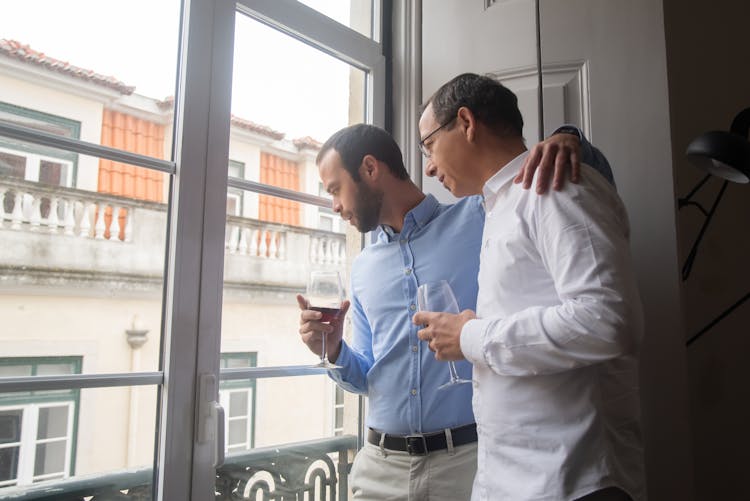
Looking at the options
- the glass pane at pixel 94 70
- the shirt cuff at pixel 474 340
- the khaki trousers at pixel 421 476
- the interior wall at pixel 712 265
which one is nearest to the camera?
the shirt cuff at pixel 474 340

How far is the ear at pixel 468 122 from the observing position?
1.23 metres

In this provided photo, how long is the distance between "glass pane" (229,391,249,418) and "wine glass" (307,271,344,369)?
281 millimetres

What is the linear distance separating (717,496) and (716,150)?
1164 millimetres

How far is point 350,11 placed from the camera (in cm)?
207

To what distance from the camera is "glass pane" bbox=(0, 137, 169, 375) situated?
1.19 m

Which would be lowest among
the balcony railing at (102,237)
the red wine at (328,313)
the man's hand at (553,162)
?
the red wine at (328,313)

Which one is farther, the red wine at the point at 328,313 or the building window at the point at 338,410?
the building window at the point at 338,410

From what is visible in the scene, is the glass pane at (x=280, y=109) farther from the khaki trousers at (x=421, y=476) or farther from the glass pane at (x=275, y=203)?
the khaki trousers at (x=421, y=476)

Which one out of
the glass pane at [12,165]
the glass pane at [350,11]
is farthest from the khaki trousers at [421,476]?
the glass pane at [350,11]

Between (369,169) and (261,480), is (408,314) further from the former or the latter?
(261,480)

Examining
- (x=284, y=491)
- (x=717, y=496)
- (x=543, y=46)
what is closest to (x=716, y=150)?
(x=543, y=46)

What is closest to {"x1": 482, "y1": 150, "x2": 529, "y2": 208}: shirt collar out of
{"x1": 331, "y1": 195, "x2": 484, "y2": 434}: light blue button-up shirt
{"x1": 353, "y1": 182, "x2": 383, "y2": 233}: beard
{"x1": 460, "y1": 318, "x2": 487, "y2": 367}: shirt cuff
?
{"x1": 460, "y1": 318, "x2": 487, "y2": 367}: shirt cuff

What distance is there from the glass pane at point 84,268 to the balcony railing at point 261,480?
0.23m

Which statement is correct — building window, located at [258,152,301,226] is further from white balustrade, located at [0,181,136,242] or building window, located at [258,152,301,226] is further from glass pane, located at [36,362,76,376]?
glass pane, located at [36,362,76,376]
